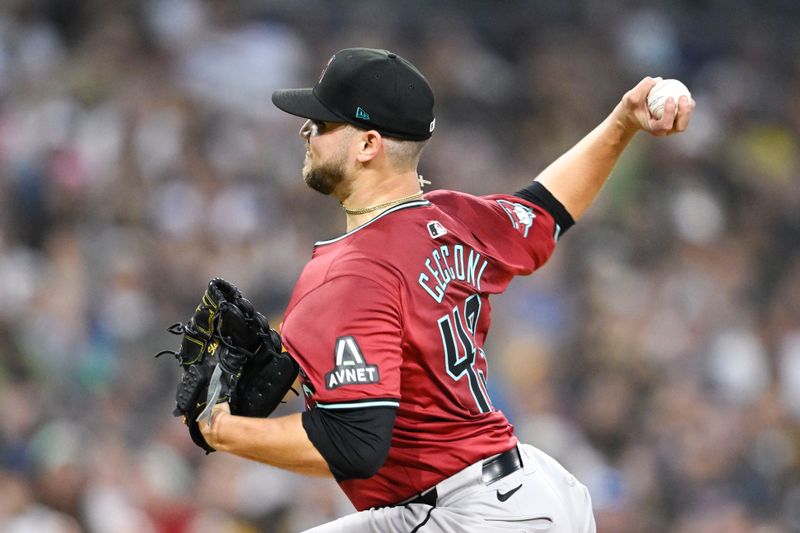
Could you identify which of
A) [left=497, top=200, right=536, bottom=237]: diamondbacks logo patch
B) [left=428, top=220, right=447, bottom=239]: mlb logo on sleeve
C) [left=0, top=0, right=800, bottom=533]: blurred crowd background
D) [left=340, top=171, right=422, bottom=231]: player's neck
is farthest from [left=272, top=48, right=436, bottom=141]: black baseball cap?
[left=0, top=0, right=800, bottom=533]: blurred crowd background

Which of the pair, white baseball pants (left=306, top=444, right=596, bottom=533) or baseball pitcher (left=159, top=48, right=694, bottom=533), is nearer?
baseball pitcher (left=159, top=48, right=694, bottom=533)

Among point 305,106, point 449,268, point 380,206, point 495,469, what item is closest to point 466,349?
point 449,268

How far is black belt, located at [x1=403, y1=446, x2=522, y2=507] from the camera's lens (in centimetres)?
272

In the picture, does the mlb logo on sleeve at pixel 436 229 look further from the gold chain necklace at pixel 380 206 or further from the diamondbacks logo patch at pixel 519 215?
the diamondbacks logo patch at pixel 519 215

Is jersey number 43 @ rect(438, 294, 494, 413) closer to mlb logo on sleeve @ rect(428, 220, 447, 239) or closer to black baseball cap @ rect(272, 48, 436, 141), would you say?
mlb logo on sleeve @ rect(428, 220, 447, 239)

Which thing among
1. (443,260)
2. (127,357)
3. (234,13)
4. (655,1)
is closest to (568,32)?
(655,1)

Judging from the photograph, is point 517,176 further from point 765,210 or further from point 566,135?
point 765,210

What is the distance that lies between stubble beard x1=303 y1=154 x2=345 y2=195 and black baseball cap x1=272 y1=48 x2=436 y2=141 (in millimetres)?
116

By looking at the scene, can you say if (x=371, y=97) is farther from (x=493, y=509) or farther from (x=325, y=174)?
(x=493, y=509)

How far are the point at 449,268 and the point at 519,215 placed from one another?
1.65 ft

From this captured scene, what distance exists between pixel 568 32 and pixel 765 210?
2.12 meters

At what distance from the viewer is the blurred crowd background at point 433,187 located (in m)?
6.11

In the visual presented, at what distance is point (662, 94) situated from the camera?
297 cm

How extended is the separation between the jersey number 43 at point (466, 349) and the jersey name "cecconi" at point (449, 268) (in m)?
0.06
